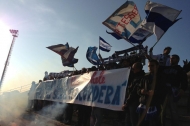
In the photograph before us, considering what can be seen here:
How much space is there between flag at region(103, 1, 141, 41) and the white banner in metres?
2.18

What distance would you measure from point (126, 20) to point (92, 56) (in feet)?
17.6

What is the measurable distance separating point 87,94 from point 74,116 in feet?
10.6

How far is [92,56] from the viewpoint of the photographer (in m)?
13.1

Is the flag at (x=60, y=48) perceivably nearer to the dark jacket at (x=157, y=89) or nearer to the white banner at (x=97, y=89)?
the white banner at (x=97, y=89)

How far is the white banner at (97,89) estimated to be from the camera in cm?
556

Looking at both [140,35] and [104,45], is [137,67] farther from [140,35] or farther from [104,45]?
[104,45]

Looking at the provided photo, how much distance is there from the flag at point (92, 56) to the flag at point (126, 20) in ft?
15.7

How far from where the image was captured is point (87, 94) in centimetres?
689

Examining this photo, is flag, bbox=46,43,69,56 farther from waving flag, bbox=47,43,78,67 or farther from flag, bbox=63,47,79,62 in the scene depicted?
flag, bbox=63,47,79,62

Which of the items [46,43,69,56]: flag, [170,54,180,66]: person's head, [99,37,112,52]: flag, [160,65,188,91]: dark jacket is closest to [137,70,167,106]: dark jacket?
[160,65,188,91]: dark jacket

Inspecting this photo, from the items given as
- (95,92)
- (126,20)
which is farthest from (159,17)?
(95,92)

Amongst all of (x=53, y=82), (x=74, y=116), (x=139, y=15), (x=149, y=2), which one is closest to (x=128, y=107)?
(x=149, y=2)

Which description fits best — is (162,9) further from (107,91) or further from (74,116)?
(74,116)

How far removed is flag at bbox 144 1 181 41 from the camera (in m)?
5.98
